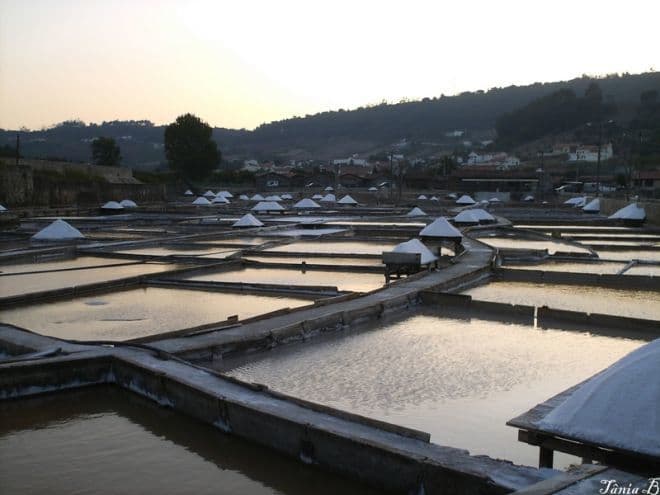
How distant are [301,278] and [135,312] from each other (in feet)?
12.6

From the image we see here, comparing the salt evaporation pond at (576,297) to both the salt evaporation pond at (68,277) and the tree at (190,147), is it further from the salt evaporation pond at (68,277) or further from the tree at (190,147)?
the tree at (190,147)

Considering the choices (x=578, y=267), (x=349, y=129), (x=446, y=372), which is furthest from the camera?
(x=349, y=129)

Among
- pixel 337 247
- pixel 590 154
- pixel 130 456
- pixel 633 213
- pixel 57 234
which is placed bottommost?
pixel 130 456

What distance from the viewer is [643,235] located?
68.3ft

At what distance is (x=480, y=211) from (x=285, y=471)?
19.9 metres

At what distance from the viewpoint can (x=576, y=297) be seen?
34.7 feet

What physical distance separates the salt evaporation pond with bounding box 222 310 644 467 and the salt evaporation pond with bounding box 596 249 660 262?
27.7 feet

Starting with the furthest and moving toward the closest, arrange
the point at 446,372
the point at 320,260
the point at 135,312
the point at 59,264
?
the point at 320,260 → the point at 59,264 → the point at 135,312 → the point at 446,372

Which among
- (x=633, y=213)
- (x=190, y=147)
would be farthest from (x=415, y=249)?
(x=190, y=147)

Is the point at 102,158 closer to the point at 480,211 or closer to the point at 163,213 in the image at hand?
the point at 163,213

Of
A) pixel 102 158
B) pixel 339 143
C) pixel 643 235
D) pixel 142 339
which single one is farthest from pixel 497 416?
pixel 339 143

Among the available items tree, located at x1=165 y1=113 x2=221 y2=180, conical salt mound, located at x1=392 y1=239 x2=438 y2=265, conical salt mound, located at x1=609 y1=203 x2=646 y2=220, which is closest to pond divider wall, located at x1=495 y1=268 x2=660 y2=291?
conical salt mound, located at x1=392 y1=239 x2=438 y2=265

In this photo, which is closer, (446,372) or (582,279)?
(446,372)

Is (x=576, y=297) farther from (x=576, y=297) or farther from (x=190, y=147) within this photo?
(x=190, y=147)
